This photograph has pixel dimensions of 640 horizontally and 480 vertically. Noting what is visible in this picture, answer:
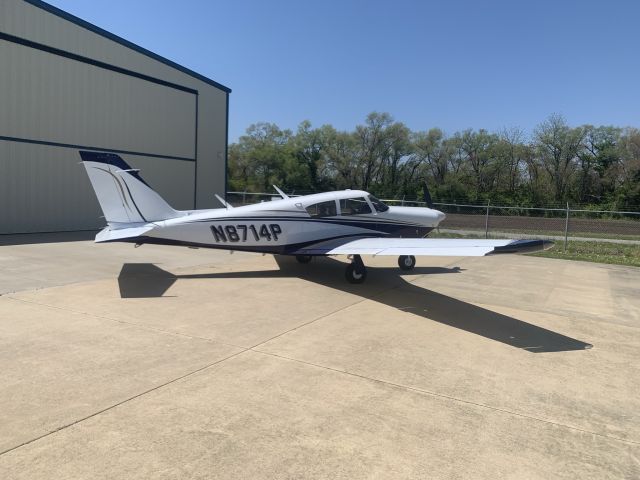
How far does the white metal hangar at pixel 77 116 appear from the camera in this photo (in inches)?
655

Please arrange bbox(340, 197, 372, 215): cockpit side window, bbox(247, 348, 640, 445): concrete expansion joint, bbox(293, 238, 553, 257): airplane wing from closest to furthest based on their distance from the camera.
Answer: bbox(247, 348, 640, 445): concrete expansion joint < bbox(293, 238, 553, 257): airplane wing < bbox(340, 197, 372, 215): cockpit side window

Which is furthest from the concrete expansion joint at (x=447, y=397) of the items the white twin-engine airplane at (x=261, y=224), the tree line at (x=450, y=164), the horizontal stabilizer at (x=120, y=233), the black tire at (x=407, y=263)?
the tree line at (x=450, y=164)

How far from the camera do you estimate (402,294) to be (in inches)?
344

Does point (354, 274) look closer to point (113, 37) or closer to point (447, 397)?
point (447, 397)

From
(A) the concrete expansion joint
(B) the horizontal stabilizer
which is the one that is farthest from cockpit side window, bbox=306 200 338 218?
(A) the concrete expansion joint

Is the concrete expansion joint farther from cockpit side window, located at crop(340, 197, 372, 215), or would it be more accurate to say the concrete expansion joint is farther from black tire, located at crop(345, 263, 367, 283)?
cockpit side window, located at crop(340, 197, 372, 215)

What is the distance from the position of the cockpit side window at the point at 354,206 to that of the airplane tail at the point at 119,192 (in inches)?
162

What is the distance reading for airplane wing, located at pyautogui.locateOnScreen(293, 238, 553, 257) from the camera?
671cm

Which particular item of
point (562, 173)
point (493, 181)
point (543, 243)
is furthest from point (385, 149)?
point (543, 243)

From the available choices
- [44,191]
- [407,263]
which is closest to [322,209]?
[407,263]

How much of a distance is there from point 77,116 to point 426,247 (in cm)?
1687

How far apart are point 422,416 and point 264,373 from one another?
165 centimetres

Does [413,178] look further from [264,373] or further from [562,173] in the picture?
[264,373]

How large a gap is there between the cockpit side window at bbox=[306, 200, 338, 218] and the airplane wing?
64cm
